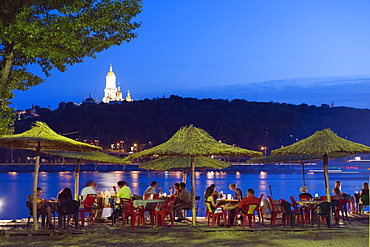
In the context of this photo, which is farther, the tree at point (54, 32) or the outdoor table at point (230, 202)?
the outdoor table at point (230, 202)

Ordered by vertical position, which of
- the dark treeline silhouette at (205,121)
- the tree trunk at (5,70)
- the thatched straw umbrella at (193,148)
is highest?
the dark treeline silhouette at (205,121)

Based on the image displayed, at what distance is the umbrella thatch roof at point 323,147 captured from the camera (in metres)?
10.8

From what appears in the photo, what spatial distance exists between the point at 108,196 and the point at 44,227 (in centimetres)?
202

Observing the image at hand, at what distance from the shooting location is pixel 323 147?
10.9m

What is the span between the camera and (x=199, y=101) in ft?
515

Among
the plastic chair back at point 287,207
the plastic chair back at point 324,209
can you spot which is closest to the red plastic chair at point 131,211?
the plastic chair back at point 287,207

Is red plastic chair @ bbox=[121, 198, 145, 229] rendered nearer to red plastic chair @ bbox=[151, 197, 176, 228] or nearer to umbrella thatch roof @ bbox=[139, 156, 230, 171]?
red plastic chair @ bbox=[151, 197, 176, 228]

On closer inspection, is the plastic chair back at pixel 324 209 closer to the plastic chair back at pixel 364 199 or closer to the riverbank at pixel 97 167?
A: the plastic chair back at pixel 364 199

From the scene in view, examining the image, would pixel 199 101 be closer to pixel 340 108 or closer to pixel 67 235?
pixel 340 108

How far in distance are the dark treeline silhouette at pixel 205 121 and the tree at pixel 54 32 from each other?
10142 centimetres

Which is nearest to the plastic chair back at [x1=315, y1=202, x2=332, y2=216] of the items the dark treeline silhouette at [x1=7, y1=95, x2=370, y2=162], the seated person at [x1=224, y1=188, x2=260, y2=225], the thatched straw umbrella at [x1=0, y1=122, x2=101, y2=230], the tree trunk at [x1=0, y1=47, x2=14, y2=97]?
the seated person at [x1=224, y1=188, x2=260, y2=225]

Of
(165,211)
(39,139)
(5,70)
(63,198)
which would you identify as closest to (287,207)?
(165,211)

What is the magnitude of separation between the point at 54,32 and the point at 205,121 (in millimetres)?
127330

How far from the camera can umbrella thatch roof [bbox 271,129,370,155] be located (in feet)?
35.5
